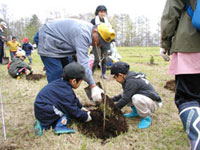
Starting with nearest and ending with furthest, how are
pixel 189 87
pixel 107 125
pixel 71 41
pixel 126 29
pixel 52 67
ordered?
pixel 189 87
pixel 107 125
pixel 71 41
pixel 52 67
pixel 126 29

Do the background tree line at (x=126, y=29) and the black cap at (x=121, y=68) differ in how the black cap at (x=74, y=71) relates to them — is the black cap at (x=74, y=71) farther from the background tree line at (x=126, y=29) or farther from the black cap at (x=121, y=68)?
the background tree line at (x=126, y=29)

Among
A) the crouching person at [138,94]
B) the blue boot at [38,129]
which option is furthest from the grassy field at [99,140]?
the crouching person at [138,94]

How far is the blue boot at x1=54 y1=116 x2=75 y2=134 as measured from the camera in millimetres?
2252

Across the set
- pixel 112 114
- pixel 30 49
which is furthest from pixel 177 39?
pixel 30 49

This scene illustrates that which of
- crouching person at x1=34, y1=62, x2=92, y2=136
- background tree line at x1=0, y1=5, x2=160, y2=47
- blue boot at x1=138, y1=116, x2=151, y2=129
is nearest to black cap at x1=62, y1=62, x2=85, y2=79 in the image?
crouching person at x1=34, y1=62, x2=92, y2=136

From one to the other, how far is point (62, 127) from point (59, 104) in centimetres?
30

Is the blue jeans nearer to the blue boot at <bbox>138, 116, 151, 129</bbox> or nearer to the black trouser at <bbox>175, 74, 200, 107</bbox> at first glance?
the blue boot at <bbox>138, 116, 151, 129</bbox>

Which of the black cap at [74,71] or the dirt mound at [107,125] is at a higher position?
the black cap at [74,71]

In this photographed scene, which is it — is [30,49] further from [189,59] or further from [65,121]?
[189,59]

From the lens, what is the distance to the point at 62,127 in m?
2.30

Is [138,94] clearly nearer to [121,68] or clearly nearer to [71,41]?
[121,68]

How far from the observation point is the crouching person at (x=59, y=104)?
223 centimetres

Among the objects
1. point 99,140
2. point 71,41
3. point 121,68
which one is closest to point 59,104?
point 99,140

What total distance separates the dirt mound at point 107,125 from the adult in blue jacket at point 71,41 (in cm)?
25
